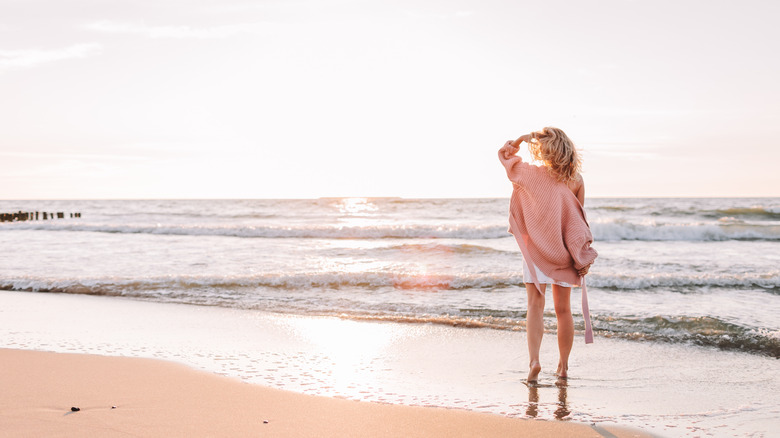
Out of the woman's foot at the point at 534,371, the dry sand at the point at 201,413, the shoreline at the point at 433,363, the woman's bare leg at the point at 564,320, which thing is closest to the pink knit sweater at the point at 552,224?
the woman's bare leg at the point at 564,320

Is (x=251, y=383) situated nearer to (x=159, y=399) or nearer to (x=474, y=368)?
(x=159, y=399)

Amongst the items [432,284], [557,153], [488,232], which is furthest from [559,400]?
[488,232]

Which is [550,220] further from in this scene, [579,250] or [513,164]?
[513,164]

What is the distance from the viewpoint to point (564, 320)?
436 centimetres

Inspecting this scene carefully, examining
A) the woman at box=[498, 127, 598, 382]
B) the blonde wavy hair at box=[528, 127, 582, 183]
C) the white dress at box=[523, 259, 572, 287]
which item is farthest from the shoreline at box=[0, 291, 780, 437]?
the blonde wavy hair at box=[528, 127, 582, 183]

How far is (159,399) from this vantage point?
148 inches

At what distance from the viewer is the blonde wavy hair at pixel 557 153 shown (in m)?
4.00

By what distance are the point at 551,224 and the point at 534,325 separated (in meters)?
0.80

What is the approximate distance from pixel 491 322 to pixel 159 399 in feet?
13.0

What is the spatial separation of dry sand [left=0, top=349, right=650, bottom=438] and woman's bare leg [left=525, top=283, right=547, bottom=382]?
0.93m

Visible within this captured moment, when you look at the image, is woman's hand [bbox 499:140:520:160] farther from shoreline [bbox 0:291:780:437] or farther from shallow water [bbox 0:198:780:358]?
shallow water [bbox 0:198:780:358]

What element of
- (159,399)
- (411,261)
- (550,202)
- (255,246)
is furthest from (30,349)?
(255,246)

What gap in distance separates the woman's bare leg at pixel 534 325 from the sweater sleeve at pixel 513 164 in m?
0.81

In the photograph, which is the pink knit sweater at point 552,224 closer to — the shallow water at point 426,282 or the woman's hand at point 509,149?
the woman's hand at point 509,149
